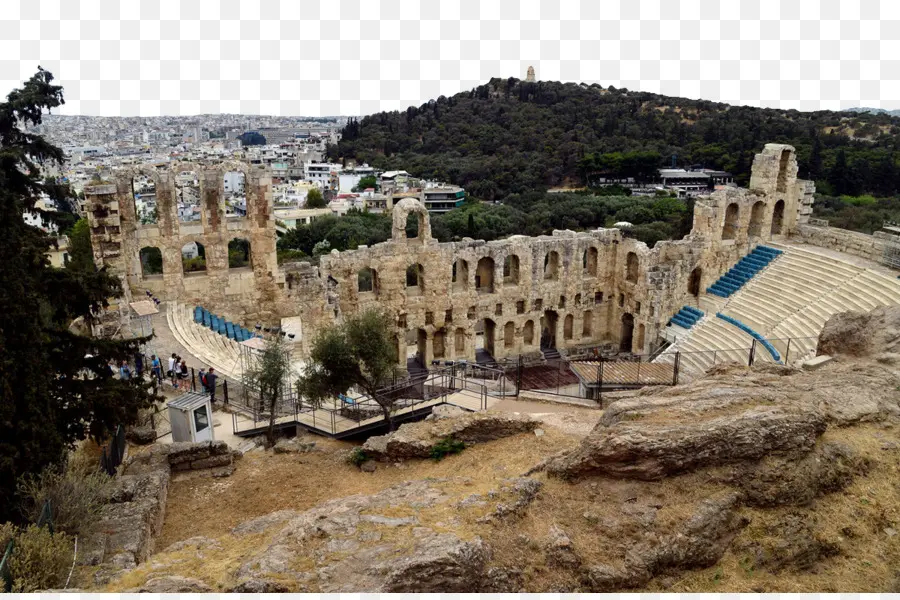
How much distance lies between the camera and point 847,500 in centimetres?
926

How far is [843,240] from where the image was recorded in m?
28.9

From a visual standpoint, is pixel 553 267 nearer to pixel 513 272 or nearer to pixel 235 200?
pixel 513 272

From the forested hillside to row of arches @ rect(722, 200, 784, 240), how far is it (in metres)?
34.5

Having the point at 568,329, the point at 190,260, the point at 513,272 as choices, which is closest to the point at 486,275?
the point at 513,272

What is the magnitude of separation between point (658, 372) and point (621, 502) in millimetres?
12979

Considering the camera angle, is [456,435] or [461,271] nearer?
[456,435]

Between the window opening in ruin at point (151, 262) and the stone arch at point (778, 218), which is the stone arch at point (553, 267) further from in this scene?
the window opening in ruin at point (151, 262)

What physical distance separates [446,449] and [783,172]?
79.8 ft

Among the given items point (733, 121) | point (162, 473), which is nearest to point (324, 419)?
point (162, 473)

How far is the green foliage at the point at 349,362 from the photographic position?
18.3 metres

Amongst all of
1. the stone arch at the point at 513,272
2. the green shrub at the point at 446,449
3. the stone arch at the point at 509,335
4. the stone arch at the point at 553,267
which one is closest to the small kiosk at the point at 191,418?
the green shrub at the point at 446,449

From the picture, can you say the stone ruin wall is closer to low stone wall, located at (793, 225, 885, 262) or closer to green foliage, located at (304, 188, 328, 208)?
low stone wall, located at (793, 225, 885, 262)

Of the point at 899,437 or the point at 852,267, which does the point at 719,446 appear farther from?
the point at 852,267

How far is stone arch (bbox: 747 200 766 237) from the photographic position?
31031 mm
